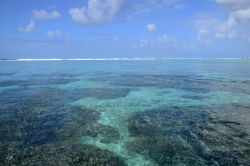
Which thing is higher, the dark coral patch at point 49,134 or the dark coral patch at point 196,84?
the dark coral patch at point 49,134

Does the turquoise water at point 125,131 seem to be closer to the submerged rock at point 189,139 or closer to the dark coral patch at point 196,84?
the submerged rock at point 189,139

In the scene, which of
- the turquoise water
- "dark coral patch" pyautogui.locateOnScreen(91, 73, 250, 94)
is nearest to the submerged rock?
the turquoise water

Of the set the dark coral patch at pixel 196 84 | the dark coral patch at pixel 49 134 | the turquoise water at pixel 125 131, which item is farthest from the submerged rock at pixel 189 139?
the dark coral patch at pixel 196 84

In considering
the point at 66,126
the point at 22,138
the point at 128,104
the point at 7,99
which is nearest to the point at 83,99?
the point at 128,104

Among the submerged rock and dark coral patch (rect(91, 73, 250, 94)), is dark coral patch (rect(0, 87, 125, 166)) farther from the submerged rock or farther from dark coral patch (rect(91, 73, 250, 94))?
dark coral patch (rect(91, 73, 250, 94))

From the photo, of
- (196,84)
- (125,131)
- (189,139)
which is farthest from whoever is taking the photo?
(196,84)

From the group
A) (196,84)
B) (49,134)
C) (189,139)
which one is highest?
(49,134)

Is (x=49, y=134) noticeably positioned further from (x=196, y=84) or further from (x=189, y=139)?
(x=196, y=84)

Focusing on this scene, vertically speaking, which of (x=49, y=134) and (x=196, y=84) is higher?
(x=49, y=134)

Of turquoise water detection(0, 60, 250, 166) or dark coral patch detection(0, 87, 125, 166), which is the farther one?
turquoise water detection(0, 60, 250, 166)

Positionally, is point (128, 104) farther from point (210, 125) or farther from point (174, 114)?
point (210, 125)

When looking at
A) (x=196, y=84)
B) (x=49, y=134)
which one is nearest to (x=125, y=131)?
(x=49, y=134)
